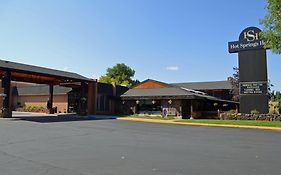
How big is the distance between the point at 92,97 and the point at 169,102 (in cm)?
1133

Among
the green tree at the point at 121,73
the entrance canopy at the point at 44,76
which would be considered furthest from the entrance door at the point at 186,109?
the green tree at the point at 121,73

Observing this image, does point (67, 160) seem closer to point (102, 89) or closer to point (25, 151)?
point (25, 151)

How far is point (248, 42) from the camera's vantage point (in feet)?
102

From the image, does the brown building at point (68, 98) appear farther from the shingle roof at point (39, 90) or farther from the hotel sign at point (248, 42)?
the hotel sign at point (248, 42)

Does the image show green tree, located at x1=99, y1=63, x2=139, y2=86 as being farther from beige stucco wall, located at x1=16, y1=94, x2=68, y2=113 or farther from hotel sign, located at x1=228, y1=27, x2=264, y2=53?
hotel sign, located at x1=228, y1=27, x2=264, y2=53

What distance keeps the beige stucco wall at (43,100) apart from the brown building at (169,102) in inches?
397

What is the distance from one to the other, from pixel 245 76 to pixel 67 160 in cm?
2615

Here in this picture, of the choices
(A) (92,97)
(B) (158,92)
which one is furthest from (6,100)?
(B) (158,92)

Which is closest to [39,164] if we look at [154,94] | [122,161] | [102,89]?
[122,161]

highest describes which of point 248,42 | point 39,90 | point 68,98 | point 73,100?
point 248,42

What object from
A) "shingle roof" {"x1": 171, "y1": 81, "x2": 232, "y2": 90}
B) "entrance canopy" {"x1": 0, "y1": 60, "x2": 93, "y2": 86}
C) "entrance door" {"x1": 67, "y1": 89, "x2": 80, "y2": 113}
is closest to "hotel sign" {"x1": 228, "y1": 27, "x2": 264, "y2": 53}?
"shingle roof" {"x1": 171, "y1": 81, "x2": 232, "y2": 90}

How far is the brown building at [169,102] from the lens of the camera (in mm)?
34938

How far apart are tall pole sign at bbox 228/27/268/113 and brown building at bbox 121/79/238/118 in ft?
18.7

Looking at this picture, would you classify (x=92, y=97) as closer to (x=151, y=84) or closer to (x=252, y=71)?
(x=151, y=84)
